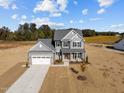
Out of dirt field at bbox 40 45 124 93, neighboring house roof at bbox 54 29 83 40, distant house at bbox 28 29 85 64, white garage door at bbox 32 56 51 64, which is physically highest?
neighboring house roof at bbox 54 29 83 40

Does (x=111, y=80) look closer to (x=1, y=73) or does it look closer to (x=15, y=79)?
(x=15, y=79)

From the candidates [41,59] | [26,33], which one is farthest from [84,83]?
[26,33]

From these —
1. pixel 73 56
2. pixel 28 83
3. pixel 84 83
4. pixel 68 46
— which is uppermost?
pixel 68 46

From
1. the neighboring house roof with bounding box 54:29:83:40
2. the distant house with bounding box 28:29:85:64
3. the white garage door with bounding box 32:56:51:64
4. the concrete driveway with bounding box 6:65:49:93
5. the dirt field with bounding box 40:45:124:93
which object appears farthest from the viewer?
the neighboring house roof with bounding box 54:29:83:40

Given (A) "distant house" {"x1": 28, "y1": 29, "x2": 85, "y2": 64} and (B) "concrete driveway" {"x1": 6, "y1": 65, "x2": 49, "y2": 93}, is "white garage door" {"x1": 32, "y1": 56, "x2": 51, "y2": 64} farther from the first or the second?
(B) "concrete driveway" {"x1": 6, "y1": 65, "x2": 49, "y2": 93}

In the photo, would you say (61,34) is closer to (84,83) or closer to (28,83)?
(84,83)

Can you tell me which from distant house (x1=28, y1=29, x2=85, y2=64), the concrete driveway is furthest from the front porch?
the concrete driveway

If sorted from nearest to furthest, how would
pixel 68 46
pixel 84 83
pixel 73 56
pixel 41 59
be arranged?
pixel 84 83 → pixel 41 59 → pixel 73 56 → pixel 68 46

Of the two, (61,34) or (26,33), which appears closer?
(61,34)

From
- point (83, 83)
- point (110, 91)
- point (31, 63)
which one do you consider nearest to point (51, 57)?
point (31, 63)

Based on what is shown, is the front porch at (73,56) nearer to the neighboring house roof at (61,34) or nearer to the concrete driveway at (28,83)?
the neighboring house roof at (61,34)

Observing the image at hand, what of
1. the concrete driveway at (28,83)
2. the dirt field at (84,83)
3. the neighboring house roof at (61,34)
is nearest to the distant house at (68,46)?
the neighboring house roof at (61,34)

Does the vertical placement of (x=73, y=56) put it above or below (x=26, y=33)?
below
